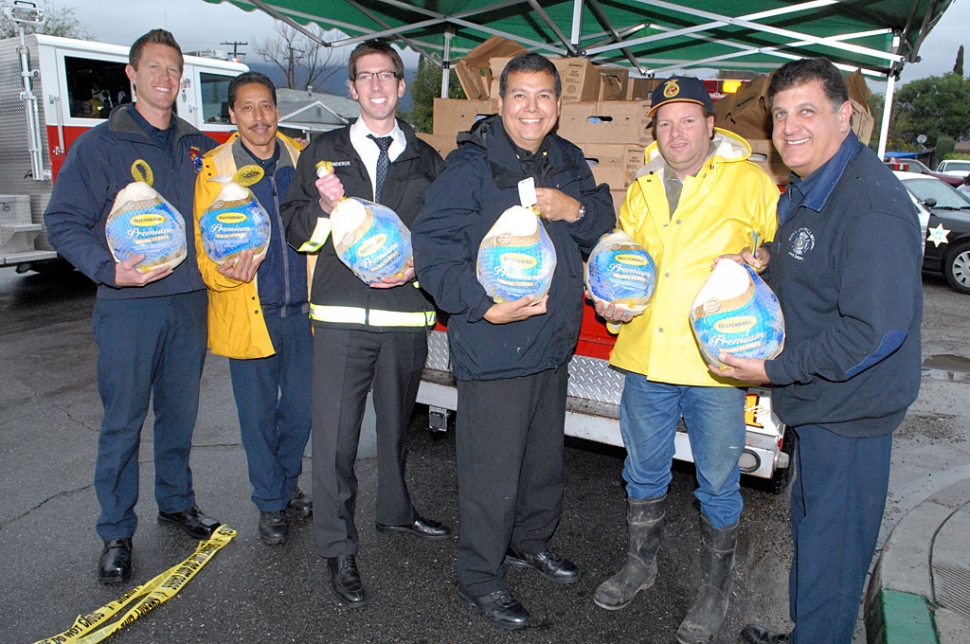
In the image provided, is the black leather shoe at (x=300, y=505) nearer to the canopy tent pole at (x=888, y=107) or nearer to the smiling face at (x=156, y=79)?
the smiling face at (x=156, y=79)

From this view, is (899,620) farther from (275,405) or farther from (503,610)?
(275,405)

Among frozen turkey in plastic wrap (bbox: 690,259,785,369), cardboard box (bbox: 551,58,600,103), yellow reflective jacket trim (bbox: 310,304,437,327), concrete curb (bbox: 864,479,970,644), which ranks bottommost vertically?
concrete curb (bbox: 864,479,970,644)

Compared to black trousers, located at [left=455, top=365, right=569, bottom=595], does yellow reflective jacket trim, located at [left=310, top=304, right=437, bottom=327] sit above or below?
above

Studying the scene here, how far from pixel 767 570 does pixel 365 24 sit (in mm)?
7059

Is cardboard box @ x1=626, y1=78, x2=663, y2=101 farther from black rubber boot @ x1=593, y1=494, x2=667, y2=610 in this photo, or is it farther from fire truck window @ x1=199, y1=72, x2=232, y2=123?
fire truck window @ x1=199, y1=72, x2=232, y2=123

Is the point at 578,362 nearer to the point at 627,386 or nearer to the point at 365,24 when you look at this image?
the point at 627,386

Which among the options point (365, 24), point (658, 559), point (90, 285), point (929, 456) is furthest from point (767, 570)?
point (90, 285)

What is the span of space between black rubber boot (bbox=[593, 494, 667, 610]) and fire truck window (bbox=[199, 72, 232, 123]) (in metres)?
10.0

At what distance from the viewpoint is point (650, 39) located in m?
6.94

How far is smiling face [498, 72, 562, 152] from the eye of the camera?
2709 millimetres

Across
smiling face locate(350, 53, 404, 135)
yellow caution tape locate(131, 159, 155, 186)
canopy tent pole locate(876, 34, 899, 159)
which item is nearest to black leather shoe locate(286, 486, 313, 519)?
yellow caution tape locate(131, 159, 155, 186)

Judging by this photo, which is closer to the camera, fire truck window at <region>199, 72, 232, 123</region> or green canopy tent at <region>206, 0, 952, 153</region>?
green canopy tent at <region>206, 0, 952, 153</region>

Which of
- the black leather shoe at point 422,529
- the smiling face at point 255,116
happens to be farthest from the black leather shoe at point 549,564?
the smiling face at point 255,116

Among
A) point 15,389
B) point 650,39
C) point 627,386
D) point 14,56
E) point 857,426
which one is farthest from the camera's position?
point 14,56
